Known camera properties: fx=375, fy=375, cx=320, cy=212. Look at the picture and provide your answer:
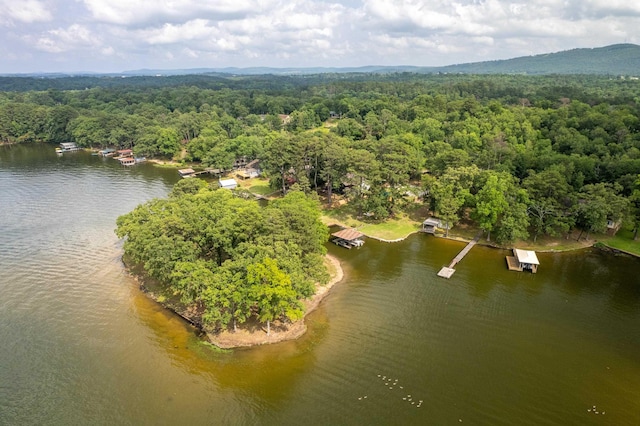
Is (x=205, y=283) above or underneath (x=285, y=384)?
above

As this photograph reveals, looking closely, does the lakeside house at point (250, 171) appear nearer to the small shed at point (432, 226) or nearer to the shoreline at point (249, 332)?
the small shed at point (432, 226)

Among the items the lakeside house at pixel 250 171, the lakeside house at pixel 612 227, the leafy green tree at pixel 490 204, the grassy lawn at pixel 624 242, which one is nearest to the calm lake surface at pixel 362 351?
the grassy lawn at pixel 624 242

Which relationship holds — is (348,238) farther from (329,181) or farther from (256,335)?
Result: (256,335)

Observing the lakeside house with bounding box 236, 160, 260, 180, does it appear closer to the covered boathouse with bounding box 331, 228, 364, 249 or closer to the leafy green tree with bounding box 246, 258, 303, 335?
the covered boathouse with bounding box 331, 228, 364, 249

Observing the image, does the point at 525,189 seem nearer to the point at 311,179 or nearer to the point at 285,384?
the point at 311,179

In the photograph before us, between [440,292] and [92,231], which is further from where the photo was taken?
[92,231]

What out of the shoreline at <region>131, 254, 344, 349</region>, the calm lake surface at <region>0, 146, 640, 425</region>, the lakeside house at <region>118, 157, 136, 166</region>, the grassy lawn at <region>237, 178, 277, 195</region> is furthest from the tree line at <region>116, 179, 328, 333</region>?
the lakeside house at <region>118, 157, 136, 166</region>

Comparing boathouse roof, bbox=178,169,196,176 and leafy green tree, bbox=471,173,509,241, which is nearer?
leafy green tree, bbox=471,173,509,241

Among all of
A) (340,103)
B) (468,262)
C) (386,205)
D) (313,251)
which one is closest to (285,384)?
(313,251)
